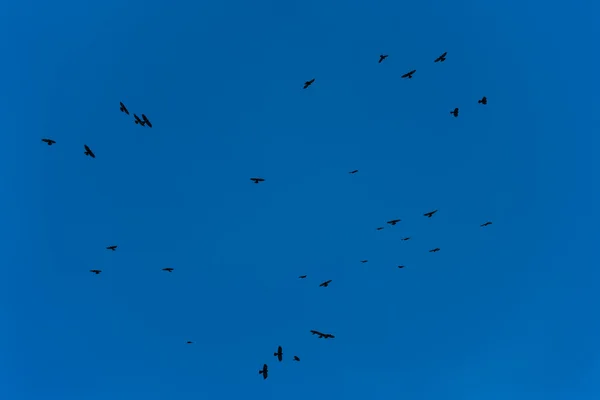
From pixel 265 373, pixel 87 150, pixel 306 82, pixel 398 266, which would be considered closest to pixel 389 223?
pixel 398 266

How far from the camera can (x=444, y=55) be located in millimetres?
42625

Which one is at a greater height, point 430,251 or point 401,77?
point 401,77

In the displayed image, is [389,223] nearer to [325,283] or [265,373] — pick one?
[325,283]

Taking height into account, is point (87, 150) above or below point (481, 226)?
above

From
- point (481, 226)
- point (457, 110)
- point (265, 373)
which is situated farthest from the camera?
point (481, 226)

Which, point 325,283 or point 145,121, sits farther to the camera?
point 325,283

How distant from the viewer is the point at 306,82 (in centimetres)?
4288

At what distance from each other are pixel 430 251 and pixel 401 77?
18.9m

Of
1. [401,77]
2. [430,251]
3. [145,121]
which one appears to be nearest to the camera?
[145,121]

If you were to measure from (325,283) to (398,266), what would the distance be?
39.6 ft

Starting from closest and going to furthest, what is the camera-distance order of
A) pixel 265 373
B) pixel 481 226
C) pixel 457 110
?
pixel 265 373, pixel 457 110, pixel 481 226

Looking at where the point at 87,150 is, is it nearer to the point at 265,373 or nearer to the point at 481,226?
the point at 265,373

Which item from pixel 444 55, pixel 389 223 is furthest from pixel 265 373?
pixel 444 55

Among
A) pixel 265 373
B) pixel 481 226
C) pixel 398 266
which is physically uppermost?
pixel 481 226
